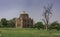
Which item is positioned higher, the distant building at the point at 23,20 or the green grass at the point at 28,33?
the distant building at the point at 23,20

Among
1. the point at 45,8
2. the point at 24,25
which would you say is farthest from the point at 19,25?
the point at 45,8

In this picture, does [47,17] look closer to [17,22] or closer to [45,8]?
[45,8]

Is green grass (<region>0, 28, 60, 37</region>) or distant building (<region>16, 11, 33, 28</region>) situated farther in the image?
distant building (<region>16, 11, 33, 28</region>)

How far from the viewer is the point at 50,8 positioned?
200 ft

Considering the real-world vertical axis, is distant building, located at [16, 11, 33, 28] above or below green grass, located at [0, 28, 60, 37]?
above

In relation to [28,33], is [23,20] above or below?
above

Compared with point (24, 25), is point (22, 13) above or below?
above

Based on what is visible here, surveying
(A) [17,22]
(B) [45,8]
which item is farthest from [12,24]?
(B) [45,8]

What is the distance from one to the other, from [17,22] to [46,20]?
44.8 metres

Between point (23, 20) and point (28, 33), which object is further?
point (23, 20)

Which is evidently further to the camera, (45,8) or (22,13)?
(22,13)

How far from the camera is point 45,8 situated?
60.6 meters

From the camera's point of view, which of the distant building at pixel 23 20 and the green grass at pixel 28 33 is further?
the distant building at pixel 23 20

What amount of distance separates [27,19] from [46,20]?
43554mm
